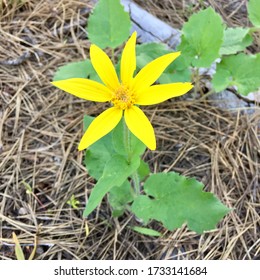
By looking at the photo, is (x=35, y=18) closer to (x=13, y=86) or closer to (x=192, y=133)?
(x=13, y=86)

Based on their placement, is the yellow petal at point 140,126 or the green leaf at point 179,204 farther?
the green leaf at point 179,204

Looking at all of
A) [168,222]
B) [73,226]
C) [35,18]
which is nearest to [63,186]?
[73,226]

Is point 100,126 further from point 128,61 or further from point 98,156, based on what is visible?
point 98,156

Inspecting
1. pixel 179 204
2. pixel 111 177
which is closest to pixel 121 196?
pixel 179 204

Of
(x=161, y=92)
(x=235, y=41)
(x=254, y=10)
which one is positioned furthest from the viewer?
(x=235, y=41)

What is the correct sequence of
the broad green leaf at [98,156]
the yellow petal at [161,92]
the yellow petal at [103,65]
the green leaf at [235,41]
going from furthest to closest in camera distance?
the green leaf at [235,41]
the broad green leaf at [98,156]
the yellow petal at [103,65]
the yellow petal at [161,92]

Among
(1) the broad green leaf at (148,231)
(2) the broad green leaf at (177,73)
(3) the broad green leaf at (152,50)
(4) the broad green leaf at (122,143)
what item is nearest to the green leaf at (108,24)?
(3) the broad green leaf at (152,50)

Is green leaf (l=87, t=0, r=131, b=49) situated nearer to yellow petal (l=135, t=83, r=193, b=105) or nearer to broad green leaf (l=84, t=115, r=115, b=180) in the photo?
broad green leaf (l=84, t=115, r=115, b=180)

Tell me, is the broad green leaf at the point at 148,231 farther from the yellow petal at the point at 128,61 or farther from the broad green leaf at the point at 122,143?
the yellow petal at the point at 128,61
